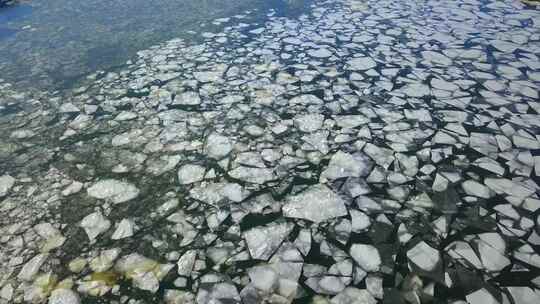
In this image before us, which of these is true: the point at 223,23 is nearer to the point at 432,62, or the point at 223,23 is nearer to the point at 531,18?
the point at 432,62

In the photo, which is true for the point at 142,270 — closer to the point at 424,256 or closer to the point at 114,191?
the point at 114,191

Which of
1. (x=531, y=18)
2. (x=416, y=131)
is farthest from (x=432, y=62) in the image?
(x=531, y=18)

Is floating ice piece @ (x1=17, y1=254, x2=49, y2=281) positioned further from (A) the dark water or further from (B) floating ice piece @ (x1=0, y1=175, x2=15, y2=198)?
(A) the dark water

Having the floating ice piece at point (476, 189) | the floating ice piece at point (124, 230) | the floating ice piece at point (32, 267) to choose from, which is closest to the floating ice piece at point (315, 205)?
the floating ice piece at point (476, 189)

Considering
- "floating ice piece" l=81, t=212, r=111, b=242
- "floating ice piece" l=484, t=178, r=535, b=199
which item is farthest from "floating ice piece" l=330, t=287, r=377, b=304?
"floating ice piece" l=81, t=212, r=111, b=242

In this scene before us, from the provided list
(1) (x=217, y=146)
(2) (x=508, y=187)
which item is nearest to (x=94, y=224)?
(1) (x=217, y=146)

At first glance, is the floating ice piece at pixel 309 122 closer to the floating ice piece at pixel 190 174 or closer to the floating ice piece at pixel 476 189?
the floating ice piece at pixel 190 174

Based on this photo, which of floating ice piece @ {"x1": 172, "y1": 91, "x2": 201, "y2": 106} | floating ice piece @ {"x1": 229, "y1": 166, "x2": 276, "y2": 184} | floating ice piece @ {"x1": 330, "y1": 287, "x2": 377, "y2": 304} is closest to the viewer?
floating ice piece @ {"x1": 330, "y1": 287, "x2": 377, "y2": 304}
